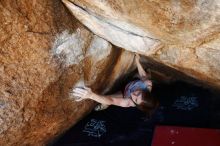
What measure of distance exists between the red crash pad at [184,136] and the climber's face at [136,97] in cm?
54

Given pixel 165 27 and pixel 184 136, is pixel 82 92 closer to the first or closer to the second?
pixel 165 27

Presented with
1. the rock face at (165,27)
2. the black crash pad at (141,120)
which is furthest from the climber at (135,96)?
the rock face at (165,27)

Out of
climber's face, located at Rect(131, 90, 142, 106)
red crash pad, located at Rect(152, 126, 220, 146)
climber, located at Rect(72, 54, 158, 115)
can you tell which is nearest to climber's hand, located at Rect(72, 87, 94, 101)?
climber, located at Rect(72, 54, 158, 115)

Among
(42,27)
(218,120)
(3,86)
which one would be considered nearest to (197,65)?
(218,120)

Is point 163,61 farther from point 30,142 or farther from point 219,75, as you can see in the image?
point 30,142

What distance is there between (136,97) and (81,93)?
599 mm

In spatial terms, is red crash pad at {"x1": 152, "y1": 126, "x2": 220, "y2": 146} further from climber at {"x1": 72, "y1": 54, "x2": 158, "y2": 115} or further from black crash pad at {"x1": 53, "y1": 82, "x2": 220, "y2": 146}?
climber at {"x1": 72, "y1": 54, "x2": 158, "y2": 115}

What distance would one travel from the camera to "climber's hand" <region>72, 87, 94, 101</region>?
321 cm

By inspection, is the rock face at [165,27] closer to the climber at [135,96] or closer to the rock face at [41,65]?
the rock face at [41,65]

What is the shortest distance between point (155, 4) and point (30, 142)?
177 cm

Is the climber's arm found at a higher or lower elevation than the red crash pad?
higher

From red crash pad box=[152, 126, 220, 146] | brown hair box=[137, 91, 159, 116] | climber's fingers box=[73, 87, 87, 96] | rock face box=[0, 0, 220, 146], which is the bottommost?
red crash pad box=[152, 126, 220, 146]

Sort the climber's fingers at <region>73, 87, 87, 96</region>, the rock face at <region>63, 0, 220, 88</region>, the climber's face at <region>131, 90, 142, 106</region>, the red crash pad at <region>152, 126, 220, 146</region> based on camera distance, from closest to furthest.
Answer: the rock face at <region>63, 0, 220, 88</region>
the climber's fingers at <region>73, 87, 87, 96</region>
the climber's face at <region>131, 90, 142, 106</region>
the red crash pad at <region>152, 126, 220, 146</region>

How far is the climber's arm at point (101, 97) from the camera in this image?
3.25m
